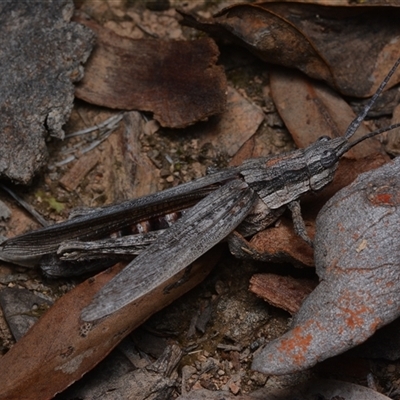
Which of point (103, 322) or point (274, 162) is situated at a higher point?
point (274, 162)

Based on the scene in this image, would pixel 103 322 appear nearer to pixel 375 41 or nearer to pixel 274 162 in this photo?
pixel 274 162

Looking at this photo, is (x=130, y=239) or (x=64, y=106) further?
(x=64, y=106)

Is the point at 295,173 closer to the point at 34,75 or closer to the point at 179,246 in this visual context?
the point at 179,246

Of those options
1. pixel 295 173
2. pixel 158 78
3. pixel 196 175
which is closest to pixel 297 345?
pixel 295 173

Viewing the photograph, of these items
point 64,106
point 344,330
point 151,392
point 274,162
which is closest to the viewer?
point 344,330

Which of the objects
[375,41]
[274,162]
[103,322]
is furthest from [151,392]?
[375,41]

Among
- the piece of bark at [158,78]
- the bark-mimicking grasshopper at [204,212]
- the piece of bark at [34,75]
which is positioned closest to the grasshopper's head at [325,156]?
the bark-mimicking grasshopper at [204,212]
